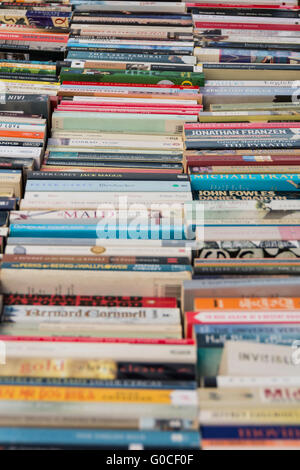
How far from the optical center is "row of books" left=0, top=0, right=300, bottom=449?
0.99 meters

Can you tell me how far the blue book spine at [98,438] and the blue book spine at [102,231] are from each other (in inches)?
22.1

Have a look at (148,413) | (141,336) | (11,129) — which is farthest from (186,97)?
(148,413)

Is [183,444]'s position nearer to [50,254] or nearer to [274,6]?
[50,254]

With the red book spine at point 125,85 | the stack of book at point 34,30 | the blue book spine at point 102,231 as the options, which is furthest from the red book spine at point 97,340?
the stack of book at point 34,30

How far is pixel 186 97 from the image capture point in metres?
1.92

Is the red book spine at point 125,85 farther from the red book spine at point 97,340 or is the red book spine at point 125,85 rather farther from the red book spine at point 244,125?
the red book spine at point 97,340

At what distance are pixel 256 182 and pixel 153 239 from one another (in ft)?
1.27

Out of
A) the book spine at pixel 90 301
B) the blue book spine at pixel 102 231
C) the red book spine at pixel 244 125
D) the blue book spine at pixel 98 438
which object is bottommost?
the blue book spine at pixel 98 438

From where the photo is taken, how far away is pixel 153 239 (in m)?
1.39

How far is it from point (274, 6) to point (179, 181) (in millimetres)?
1442

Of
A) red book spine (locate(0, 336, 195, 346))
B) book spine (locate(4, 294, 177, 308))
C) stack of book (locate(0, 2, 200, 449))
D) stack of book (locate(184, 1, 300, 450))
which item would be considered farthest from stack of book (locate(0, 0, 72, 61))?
red book spine (locate(0, 336, 195, 346))

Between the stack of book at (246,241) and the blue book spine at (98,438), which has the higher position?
the stack of book at (246,241)

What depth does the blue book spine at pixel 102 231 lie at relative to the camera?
138cm

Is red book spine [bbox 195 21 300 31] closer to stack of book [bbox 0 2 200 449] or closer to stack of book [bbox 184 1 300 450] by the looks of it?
stack of book [bbox 184 1 300 450]
